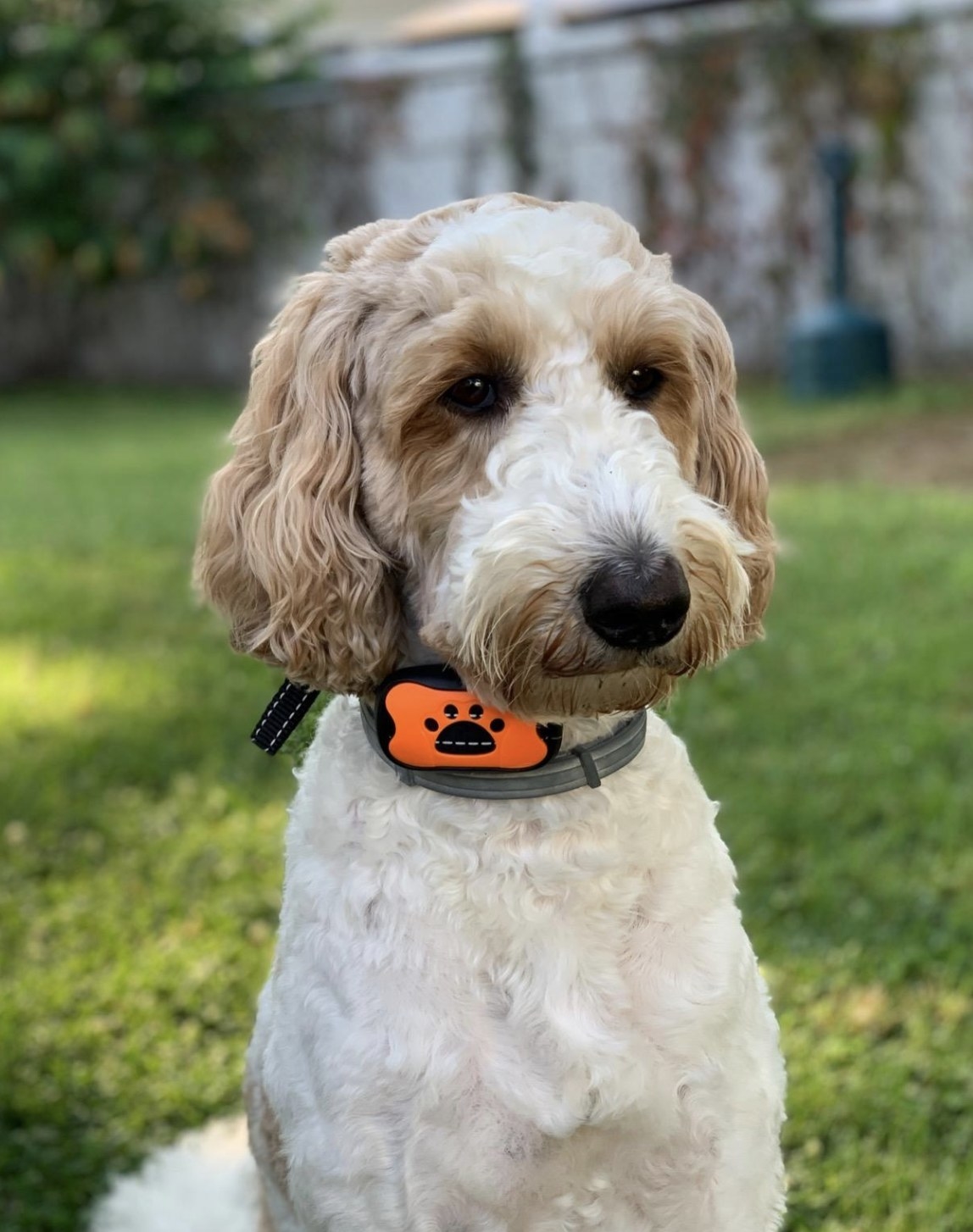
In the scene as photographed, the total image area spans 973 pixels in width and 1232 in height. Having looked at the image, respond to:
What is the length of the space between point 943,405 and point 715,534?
875 centimetres

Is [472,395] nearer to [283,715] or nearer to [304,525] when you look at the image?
[304,525]

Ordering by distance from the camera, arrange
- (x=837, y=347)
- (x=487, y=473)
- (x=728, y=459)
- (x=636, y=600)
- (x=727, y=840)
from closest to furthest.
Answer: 1. (x=636, y=600)
2. (x=487, y=473)
3. (x=728, y=459)
4. (x=727, y=840)
5. (x=837, y=347)

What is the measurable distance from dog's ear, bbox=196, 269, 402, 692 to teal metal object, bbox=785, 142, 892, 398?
9.10 m

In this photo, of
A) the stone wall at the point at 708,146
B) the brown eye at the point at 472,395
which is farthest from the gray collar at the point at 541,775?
the stone wall at the point at 708,146

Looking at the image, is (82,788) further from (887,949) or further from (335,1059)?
(335,1059)

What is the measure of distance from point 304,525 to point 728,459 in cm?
65

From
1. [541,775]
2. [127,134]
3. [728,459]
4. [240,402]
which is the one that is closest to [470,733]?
[541,775]

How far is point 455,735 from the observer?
6.45 feet

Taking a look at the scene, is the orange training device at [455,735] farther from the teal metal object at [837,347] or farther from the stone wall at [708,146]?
the stone wall at [708,146]

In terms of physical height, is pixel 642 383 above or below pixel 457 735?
above

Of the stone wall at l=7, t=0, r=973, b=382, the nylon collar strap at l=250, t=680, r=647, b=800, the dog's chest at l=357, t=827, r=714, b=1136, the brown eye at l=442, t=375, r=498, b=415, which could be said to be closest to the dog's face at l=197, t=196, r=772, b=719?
the brown eye at l=442, t=375, r=498, b=415

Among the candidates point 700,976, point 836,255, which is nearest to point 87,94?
point 836,255

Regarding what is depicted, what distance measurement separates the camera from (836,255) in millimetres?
11258

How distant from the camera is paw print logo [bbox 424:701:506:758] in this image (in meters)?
1.97
